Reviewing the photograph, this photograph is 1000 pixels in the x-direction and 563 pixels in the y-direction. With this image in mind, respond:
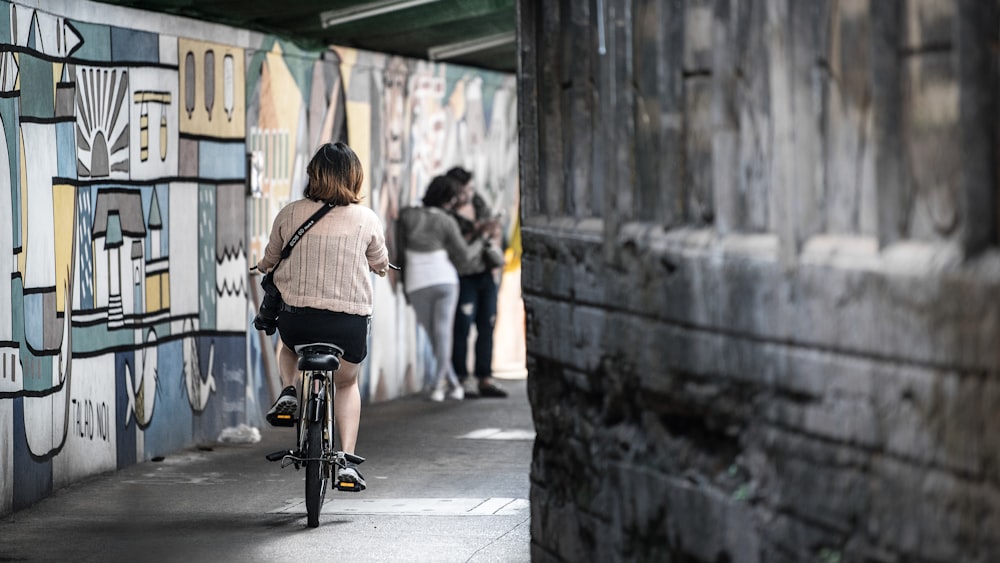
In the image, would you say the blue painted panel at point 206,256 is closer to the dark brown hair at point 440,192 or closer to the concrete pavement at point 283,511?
the concrete pavement at point 283,511

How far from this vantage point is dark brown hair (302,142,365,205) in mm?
8422

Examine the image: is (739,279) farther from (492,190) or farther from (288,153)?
(492,190)

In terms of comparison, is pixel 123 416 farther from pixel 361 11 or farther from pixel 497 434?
pixel 361 11

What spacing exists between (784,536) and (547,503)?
1934mm

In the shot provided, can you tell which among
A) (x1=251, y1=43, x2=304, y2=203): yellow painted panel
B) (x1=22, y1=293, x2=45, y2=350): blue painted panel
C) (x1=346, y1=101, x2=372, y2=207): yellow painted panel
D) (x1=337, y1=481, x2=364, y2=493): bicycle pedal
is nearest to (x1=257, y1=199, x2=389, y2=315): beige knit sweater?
(x1=337, y1=481, x2=364, y2=493): bicycle pedal

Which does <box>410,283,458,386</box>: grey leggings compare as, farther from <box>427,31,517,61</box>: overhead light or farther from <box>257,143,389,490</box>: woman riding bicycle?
<box>257,143,389,490</box>: woman riding bicycle

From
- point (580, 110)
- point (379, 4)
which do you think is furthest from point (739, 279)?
point (379, 4)

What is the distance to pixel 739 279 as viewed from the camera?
4.39 m

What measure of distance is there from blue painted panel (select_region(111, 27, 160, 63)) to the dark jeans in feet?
14.9

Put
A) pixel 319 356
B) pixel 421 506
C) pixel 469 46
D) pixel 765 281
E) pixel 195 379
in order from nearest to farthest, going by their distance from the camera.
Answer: pixel 765 281
pixel 319 356
pixel 421 506
pixel 195 379
pixel 469 46

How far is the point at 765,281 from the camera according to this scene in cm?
423

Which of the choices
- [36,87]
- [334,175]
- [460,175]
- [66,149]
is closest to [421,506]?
[334,175]

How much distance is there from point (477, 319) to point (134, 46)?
205 inches

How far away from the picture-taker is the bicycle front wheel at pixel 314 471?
805cm
